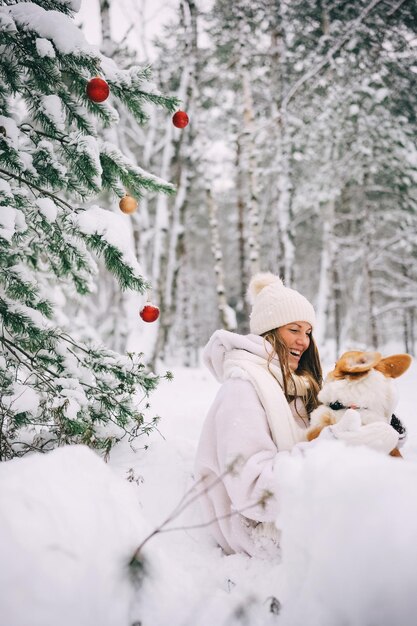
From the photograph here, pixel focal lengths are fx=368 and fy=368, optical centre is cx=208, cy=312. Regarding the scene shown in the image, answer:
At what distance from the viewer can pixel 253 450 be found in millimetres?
2025

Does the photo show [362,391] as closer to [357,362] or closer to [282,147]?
[357,362]

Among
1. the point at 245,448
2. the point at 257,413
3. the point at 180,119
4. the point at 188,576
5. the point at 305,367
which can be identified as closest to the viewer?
the point at 188,576

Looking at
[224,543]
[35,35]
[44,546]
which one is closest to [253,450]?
[224,543]

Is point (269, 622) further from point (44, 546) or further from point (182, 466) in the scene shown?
point (182, 466)

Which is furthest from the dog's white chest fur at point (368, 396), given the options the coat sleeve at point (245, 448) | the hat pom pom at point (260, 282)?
the hat pom pom at point (260, 282)

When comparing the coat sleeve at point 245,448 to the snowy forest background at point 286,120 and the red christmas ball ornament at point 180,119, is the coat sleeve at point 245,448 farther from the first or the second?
the snowy forest background at point 286,120

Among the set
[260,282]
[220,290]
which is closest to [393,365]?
[260,282]

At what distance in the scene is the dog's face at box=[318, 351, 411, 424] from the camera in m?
2.06

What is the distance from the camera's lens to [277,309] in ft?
8.70

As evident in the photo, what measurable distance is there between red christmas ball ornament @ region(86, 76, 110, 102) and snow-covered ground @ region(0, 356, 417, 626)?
1.95 m

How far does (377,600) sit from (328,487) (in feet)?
1.00

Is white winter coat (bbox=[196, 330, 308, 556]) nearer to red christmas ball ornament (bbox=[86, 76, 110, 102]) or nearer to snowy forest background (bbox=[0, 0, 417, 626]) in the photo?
snowy forest background (bbox=[0, 0, 417, 626])

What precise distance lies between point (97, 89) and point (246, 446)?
2216mm

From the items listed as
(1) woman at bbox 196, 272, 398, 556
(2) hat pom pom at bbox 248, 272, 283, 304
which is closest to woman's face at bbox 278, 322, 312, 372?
(1) woman at bbox 196, 272, 398, 556
